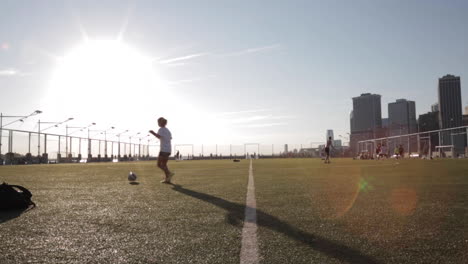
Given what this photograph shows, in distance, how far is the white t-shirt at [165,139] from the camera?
1082cm

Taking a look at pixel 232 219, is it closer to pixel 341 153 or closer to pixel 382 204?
pixel 382 204

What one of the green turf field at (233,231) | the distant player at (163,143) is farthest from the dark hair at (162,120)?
the green turf field at (233,231)

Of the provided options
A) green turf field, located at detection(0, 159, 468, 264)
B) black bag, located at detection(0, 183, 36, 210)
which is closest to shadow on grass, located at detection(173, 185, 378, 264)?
green turf field, located at detection(0, 159, 468, 264)

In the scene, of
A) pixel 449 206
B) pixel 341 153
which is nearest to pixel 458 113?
pixel 341 153

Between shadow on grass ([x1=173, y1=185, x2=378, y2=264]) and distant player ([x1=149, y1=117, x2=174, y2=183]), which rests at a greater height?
distant player ([x1=149, y1=117, x2=174, y2=183])

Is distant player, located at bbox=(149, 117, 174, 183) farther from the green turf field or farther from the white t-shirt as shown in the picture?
the green turf field

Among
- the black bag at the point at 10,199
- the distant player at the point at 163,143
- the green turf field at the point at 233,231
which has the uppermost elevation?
the distant player at the point at 163,143

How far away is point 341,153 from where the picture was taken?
82000 mm

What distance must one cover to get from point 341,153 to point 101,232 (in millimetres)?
82240

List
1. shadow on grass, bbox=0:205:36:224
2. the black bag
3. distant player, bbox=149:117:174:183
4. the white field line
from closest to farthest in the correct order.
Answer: the white field line, shadow on grass, bbox=0:205:36:224, the black bag, distant player, bbox=149:117:174:183

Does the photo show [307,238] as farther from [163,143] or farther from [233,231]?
[163,143]

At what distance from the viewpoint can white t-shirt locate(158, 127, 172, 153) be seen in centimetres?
1082

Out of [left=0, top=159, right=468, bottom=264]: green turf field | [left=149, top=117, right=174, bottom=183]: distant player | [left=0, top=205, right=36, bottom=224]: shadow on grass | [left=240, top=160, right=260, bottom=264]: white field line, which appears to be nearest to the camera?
[left=240, top=160, right=260, bottom=264]: white field line

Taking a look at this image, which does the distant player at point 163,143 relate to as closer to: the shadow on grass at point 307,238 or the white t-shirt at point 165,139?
the white t-shirt at point 165,139
